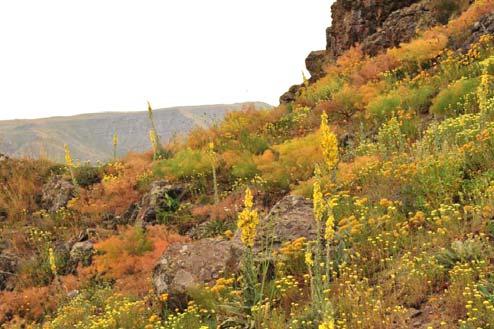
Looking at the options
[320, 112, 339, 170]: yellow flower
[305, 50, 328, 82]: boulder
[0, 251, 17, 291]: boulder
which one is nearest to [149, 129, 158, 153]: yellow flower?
[0, 251, 17, 291]: boulder

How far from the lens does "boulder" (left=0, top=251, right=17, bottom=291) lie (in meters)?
9.62

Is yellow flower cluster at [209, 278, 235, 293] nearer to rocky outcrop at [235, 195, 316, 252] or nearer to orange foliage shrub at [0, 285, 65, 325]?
rocky outcrop at [235, 195, 316, 252]

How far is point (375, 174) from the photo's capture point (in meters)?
7.46

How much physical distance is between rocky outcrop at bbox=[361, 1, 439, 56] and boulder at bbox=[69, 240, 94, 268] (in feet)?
36.9

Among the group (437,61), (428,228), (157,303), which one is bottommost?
(157,303)

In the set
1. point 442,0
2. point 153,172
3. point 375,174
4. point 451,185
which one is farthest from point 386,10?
point 451,185

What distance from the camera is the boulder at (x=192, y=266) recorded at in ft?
19.9

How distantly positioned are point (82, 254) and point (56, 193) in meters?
3.85

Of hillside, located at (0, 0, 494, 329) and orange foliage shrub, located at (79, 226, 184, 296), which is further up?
hillside, located at (0, 0, 494, 329)

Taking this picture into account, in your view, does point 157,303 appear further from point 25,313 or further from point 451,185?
point 451,185

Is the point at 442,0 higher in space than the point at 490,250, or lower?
higher

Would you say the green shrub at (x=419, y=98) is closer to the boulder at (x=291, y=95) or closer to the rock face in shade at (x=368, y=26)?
the rock face in shade at (x=368, y=26)

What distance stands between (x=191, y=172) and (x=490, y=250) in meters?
8.00

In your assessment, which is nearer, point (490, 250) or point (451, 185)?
point (490, 250)
